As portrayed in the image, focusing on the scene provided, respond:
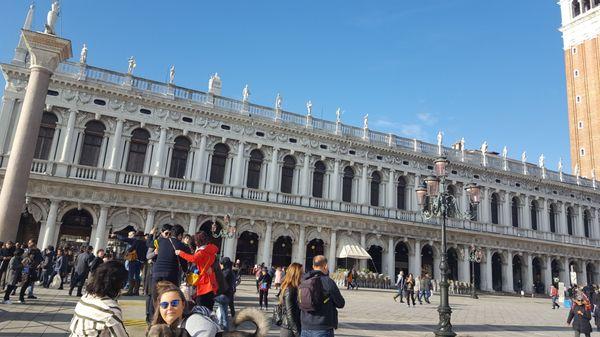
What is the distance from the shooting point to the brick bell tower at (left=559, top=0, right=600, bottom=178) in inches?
1833

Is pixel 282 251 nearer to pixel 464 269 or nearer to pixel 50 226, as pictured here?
pixel 50 226

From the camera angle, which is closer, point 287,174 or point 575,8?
point 287,174

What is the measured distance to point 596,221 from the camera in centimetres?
4016

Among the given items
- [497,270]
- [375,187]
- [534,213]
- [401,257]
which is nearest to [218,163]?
[375,187]

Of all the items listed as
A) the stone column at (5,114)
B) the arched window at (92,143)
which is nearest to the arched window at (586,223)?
the arched window at (92,143)

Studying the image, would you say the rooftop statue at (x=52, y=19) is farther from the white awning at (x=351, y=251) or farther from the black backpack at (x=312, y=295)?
the white awning at (x=351, y=251)

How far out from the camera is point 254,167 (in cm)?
2717

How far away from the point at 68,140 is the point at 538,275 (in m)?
38.6

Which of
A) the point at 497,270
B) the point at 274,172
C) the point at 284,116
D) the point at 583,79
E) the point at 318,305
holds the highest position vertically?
the point at 583,79

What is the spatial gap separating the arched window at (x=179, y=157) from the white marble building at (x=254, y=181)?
0.06 meters

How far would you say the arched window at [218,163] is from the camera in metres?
26.0

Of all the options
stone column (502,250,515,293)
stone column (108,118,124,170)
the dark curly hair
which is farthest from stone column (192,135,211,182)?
stone column (502,250,515,293)

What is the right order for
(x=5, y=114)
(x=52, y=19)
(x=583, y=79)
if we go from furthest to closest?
(x=583, y=79), (x=5, y=114), (x=52, y=19)

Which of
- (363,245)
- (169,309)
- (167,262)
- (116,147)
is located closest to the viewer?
(169,309)
